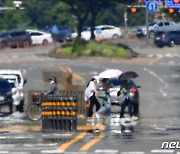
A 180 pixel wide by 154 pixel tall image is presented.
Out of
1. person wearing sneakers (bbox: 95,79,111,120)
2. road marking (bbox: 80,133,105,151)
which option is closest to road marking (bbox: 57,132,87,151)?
road marking (bbox: 80,133,105,151)

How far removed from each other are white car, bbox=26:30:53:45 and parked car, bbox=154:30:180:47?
36.4ft

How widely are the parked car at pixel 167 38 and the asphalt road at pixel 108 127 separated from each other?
1.24 meters

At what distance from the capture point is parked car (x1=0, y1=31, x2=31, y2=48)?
7719cm

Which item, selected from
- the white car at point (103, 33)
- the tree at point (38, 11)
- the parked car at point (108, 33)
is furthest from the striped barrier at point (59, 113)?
the tree at point (38, 11)

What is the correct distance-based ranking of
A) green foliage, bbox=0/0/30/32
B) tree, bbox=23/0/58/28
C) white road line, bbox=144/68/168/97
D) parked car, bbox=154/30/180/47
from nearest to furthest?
white road line, bbox=144/68/168/97 → parked car, bbox=154/30/180/47 → green foliage, bbox=0/0/30/32 → tree, bbox=23/0/58/28

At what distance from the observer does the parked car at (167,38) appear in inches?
2837

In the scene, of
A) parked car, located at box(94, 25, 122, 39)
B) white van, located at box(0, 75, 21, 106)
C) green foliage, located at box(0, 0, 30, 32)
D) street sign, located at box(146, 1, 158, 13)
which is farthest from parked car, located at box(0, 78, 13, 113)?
green foliage, located at box(0, 0, 30, 32)

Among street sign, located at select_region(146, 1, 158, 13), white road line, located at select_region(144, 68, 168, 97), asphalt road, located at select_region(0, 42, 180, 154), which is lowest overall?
white road line, located at select_region(144, 68, 168, 97)

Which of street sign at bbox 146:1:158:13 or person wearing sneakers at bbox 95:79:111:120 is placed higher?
street sign at bbox 146:1:158:13

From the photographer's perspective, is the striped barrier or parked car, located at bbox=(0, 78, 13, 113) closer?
the striped barrier

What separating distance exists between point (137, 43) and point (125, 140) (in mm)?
53651

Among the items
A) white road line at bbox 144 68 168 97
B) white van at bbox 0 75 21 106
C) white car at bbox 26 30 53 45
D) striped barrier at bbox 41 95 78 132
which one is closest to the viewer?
striped barrier at bbox 41 95 78 132

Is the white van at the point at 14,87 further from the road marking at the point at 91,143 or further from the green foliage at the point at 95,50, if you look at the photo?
the green foliage at the point at 95,50

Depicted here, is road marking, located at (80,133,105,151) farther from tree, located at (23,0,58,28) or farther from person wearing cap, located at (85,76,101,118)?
tree, located at (23,0,58,28)
